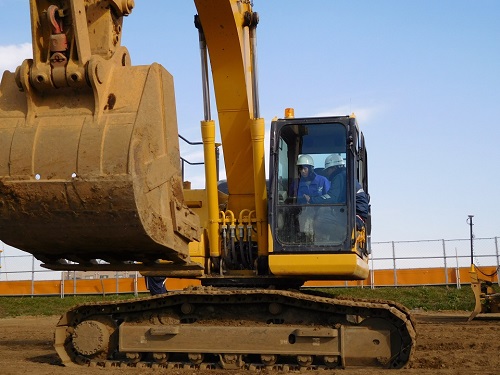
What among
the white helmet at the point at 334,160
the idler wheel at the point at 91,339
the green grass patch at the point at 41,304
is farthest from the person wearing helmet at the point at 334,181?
the green grass patch at the point at 41,304

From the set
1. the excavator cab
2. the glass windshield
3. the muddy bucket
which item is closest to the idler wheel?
the muddy bucket

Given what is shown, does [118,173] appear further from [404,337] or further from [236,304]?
[404,337]

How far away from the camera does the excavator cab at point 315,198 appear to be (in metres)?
9.00

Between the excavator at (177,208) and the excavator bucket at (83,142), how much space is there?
1 cm

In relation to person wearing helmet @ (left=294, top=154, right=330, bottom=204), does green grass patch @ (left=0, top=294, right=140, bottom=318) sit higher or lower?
lower

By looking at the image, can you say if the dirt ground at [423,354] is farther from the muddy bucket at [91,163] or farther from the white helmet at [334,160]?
the white helmet at [334,160]

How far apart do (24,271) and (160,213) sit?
84.2 ft

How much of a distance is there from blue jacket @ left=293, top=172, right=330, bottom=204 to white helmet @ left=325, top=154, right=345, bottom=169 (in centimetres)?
18

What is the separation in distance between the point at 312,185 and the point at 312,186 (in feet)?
0.05

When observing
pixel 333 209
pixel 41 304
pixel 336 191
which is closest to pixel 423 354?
pixel 333 209

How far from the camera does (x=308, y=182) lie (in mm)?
9297

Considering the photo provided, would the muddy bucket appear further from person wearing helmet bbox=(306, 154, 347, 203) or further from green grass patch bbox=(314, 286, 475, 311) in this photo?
green grass patch bbox=(314, 286, 475, 311)

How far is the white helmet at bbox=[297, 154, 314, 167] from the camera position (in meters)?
9.38

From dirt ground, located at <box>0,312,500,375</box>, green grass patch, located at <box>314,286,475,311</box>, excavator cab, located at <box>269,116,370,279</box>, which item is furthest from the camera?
green grass patch, located at <box>314,286,475,311</box>
